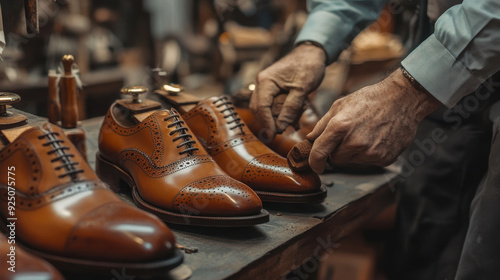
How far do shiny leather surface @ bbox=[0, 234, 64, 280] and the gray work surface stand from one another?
7.9 inches

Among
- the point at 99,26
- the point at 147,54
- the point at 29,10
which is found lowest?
the point at 147,54

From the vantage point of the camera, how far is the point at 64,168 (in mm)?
693

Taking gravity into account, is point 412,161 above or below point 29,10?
below

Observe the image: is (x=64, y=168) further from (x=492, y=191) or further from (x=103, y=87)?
(x=103, y=87)

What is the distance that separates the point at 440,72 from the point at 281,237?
0.38 metres

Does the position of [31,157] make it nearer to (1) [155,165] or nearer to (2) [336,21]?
(1) [155,165]

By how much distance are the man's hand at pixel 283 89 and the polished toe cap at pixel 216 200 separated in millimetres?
259

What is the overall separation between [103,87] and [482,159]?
165cm

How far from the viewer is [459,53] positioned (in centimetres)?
82

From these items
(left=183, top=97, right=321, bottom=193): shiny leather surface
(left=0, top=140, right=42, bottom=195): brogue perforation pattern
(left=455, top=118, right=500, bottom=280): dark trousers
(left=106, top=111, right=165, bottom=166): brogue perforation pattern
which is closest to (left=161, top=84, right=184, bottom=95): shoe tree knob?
(left=183, top=97, right=321, bottom=193): shiny leather surface

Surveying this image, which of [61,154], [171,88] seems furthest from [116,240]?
[171,88]

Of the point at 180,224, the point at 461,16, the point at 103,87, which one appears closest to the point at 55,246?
the point at 180,224

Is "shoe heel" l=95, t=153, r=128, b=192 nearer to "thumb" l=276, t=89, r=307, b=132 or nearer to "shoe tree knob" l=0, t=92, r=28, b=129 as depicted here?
"shoe tree knob" l=0, t=92, r=28, b=129

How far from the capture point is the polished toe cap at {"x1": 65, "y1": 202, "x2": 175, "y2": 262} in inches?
24.1
